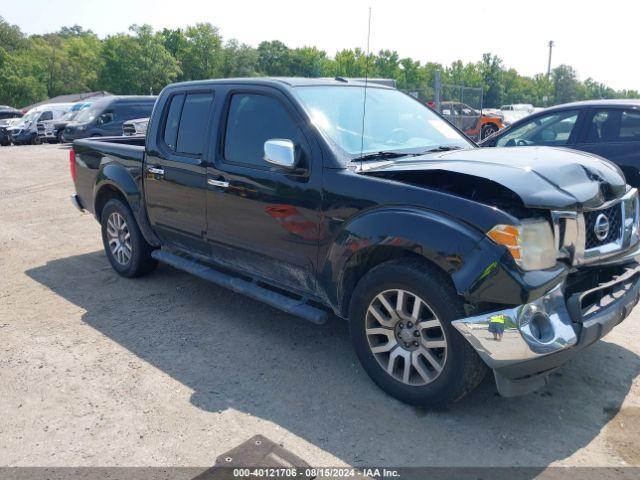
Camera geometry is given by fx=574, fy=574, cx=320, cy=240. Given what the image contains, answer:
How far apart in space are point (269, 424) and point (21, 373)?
6.36 ft

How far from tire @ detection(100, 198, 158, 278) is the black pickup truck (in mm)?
752

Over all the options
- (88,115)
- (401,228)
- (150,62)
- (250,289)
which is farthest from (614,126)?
(150,62)

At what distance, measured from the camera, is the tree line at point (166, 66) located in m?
60.6

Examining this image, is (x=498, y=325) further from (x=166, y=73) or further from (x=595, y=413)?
(x=166, y=73)

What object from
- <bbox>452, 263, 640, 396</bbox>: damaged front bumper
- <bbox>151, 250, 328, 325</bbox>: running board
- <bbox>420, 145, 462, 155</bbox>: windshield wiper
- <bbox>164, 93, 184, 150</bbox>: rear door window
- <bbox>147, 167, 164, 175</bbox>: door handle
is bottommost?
<bbox>151, 250, 328, 325</bbox>: running board

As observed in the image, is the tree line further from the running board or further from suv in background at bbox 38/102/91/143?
the running board

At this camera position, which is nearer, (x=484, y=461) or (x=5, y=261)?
(x=484, y=461)

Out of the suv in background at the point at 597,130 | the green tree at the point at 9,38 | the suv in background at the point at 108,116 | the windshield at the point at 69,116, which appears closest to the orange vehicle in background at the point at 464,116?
the suv in background at the point at 597,130

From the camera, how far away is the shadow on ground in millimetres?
3127

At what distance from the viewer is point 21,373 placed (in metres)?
4.05

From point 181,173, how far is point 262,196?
109cm

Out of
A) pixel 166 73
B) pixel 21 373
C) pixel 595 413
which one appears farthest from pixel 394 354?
pixel 166 73

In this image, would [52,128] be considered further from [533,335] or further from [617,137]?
[533,335]

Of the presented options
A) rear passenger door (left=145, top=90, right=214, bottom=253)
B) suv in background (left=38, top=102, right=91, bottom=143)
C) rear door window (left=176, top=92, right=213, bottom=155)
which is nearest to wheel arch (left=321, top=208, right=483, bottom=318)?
rear passenger door (left=145, top=90, right=214, bottom=253)
